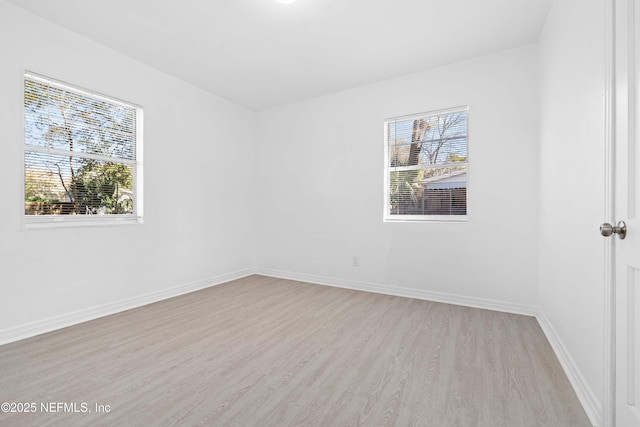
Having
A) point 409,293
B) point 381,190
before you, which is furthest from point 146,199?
point 409,293

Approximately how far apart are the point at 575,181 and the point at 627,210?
79 cm

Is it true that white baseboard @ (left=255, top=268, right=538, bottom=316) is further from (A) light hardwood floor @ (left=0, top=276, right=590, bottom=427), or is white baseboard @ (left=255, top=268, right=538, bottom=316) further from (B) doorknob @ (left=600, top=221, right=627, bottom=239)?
(B) doorknob @ (left=600, top=221, right=627, bottom=239)

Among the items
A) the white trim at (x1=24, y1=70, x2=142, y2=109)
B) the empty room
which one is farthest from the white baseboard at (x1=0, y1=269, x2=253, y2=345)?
the white trim at (x1=24, y1=70, x2=142, y2=109)

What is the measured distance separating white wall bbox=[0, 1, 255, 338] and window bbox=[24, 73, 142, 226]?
108 mm


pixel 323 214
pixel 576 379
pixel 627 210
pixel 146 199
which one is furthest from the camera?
pixel 323 214

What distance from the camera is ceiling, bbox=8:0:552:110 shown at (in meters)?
2.51

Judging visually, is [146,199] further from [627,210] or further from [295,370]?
[627,210]

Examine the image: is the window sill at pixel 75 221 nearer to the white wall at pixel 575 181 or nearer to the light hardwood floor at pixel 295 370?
the light hardwood floor at pixel 295 370

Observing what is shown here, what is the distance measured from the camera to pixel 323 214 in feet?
14.4

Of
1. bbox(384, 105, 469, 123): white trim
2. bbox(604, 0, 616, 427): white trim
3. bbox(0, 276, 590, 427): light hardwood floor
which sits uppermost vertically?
bbox(384, 105, 469, 123): white trim

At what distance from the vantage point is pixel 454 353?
7.35 feet

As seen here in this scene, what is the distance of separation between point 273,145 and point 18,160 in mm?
3064

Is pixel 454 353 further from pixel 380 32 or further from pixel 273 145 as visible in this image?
pixel 273 145

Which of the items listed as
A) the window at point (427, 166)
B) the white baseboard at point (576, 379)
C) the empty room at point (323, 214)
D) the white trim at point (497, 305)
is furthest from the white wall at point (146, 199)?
the white baseboard at point (576, 379)
